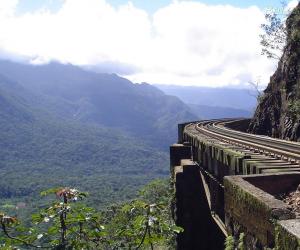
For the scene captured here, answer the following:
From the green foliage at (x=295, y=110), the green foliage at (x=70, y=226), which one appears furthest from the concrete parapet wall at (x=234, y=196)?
the green foliage at (x=295, y=110)

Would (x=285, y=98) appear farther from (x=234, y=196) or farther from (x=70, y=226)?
(x=70, y=226)

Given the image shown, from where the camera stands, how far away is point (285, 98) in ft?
99.9

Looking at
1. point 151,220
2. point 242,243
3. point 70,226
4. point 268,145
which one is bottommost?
point 242,243

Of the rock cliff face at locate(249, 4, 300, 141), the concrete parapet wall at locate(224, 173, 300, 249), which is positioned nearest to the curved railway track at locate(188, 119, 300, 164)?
the concrete parapet wall at locate(224, 173, 300, 249)

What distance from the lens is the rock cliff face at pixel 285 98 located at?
2705 cm

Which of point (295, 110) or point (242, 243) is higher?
point (295, 110)

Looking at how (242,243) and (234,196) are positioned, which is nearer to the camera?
(242,243)

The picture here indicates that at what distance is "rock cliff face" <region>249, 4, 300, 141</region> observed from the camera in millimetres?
27047

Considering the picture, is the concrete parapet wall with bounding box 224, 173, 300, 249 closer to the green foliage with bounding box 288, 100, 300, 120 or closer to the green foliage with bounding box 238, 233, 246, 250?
the green foliage with bounding box 238, 233, 246, 250

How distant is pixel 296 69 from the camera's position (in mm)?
29828

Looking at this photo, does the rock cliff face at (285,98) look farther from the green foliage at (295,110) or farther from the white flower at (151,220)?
the white flower at (151,220)

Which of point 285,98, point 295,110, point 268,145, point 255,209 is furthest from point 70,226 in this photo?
point 285,98

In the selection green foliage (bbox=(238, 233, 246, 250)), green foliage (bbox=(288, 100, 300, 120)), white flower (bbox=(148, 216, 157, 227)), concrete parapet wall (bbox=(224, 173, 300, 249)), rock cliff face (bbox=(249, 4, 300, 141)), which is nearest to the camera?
concrete parapet wall (bbox=(224, 173, 300, 249))

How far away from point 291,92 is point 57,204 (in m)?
25.8
